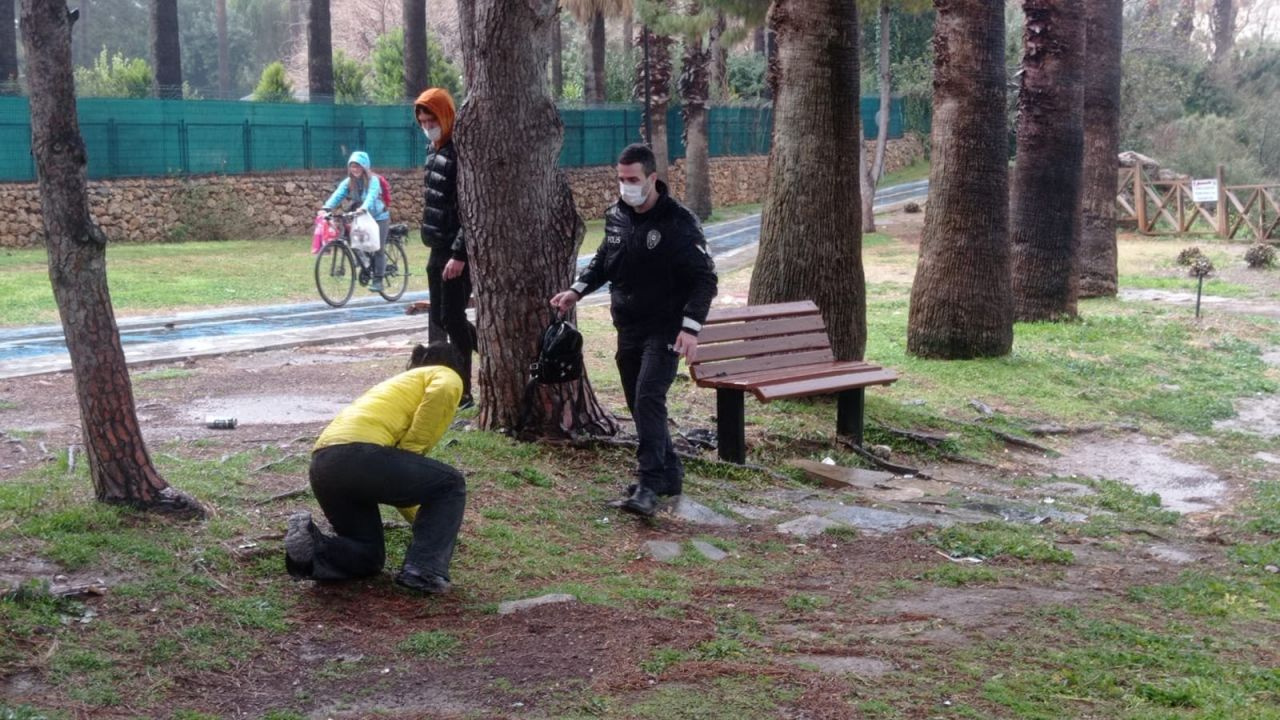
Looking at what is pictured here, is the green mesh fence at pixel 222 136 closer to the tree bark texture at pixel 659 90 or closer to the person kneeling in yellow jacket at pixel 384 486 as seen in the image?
the tree bark texture at pixel 659 90

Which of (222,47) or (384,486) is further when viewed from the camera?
(222,47)

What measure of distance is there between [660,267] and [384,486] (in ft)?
7.29

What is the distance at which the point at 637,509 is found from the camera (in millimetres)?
6852

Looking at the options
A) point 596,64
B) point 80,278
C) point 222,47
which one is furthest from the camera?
point 222,47

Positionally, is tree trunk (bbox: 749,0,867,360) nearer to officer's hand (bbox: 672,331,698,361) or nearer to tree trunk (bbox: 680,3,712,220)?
officer's hand (bbox: 672,331,698,361)

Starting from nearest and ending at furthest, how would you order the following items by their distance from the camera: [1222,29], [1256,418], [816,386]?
1. [816,386]
2. [1256,418]
3. [1222,29]

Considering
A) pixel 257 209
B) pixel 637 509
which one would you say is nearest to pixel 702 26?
pixel 257 209

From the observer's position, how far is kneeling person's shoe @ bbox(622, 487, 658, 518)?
22.5 feet

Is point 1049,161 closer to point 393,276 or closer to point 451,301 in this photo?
point 393,276

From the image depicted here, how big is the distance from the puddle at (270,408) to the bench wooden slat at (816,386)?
9.64 ft

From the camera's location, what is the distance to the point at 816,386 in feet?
27.8

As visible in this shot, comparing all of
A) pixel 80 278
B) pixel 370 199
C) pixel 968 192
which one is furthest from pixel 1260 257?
pixel 80 278

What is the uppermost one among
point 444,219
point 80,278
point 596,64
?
point 596,64

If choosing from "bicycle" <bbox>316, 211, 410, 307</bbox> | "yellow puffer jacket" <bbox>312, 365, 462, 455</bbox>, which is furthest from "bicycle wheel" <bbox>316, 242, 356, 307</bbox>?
"yellow puffer jacket" <bbox>312, 365, 462, 455</bbox>
